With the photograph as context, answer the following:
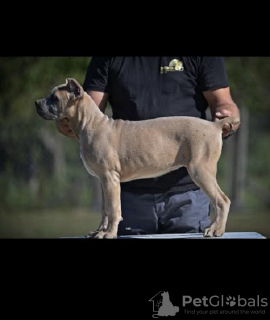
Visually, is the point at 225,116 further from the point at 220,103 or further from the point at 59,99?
the point at 59,99

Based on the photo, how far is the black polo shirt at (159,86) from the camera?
2.69 m

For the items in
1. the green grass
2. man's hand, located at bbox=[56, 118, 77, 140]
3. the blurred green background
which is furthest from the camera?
the blurred green background

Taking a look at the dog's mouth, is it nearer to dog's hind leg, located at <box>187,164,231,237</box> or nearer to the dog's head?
the dog's head

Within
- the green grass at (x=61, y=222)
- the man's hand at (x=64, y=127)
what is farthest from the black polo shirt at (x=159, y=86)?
the green grass at (x=61, y=222)

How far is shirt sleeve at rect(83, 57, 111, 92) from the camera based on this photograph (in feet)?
8.90

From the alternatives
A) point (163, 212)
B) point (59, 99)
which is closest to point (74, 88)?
point (59, 99)

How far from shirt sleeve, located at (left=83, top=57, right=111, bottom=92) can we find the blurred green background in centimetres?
168
